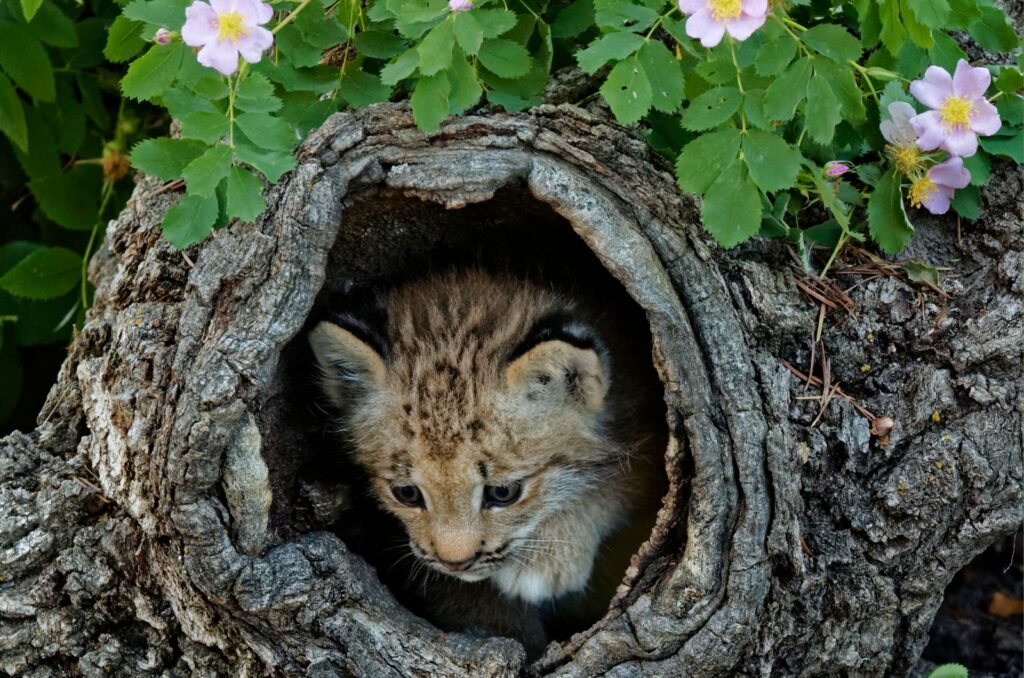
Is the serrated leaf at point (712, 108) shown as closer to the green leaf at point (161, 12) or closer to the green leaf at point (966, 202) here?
the green leaf at point (966, 202)

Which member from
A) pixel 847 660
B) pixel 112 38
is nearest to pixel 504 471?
pixel 847 660

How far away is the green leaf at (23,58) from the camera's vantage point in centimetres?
400

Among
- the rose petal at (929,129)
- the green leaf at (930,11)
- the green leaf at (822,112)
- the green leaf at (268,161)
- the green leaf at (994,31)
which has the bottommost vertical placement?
the green leaf at (268,161)

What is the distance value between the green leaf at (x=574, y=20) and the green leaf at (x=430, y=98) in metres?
0.58

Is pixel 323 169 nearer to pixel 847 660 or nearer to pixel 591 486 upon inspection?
pixel 591 486

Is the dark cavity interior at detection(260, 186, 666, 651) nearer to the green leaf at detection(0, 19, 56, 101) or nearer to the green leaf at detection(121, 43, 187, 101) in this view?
the green leaf at detection(121, 43, 187, 101)

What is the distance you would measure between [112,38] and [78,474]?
5.17ft

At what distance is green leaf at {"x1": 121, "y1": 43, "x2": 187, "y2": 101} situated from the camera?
320 centimetres

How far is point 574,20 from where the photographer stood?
137 inches

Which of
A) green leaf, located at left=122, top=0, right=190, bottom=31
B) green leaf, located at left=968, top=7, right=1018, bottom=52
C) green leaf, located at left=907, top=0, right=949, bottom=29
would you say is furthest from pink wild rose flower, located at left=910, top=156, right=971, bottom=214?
green leaf, located at left=122, top=0, right=190, bottom=31

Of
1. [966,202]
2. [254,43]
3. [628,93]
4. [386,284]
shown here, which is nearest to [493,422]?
[386,284]

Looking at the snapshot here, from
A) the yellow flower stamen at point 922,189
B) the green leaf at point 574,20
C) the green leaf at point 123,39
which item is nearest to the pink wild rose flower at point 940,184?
the yellow flower stamen at point 922,189

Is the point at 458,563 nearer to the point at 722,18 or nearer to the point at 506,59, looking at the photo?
the point at 506,59

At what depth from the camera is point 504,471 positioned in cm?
396
